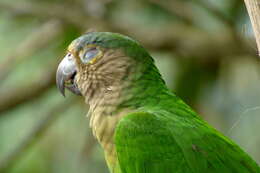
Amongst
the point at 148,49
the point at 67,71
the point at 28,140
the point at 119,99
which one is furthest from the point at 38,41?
the point at 119,99

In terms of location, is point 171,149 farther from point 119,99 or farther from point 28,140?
point 28,140

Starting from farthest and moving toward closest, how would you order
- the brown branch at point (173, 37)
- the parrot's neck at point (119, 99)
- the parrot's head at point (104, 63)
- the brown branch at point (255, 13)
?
the brown branch at point (173, 37), the parrot's head at point (104, 63), the parrot's neck at point (119, 99), the brown branch at point (255, 13)

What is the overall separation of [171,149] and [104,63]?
1.92 ft

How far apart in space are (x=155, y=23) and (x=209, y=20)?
51 cm

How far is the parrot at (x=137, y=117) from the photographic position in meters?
2.86

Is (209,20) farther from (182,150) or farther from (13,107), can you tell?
(182,150)

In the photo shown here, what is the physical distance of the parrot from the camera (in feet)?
9.37

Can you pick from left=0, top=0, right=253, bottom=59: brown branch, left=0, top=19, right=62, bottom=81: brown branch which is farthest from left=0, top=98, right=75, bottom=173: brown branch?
left=0, top=0, right=253, bottom=59: brown branch

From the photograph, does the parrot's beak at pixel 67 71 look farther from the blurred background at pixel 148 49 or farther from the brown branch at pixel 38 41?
the brown branch at pixel 38 41

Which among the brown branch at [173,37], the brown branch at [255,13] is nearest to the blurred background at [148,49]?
the brown branch at [173,37]

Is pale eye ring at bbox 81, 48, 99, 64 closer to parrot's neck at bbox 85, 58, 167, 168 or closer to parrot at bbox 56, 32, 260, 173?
parrot at bbox 56, 32, 260, 173

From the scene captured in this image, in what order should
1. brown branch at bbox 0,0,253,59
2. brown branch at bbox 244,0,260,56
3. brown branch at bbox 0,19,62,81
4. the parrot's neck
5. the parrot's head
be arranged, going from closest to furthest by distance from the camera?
brown branch at bbox 244,0,260,56
the parrot's neck
the parrot's head
brown branch at bbox 0,0,253,59
brown branch at bbox 0,19,62,81

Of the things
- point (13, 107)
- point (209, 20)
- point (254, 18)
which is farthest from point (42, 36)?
point (254, 18)

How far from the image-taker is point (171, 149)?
2.86m
